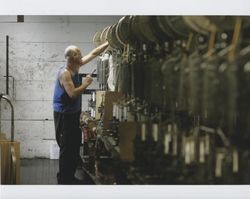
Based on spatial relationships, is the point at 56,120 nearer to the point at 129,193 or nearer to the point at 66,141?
the point at 66,141

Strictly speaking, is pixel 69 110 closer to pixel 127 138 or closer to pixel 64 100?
pixel 64 100

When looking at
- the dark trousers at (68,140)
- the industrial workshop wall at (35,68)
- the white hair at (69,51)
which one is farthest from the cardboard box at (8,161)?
the white hair at (69,51)

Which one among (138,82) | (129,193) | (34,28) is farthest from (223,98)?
(34,28)

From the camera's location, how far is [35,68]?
2885 millimetres

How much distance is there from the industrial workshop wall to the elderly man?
4 cm

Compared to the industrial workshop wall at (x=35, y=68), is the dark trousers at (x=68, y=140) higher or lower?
lower

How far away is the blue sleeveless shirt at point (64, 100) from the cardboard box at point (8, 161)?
32cm

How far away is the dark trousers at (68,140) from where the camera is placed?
2.90m

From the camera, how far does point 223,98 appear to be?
284 centimetres

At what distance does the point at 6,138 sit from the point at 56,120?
11.8 inches

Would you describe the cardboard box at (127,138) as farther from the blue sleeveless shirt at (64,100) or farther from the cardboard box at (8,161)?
the cardboard box at (8,161)

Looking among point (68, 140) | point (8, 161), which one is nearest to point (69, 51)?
point (68, 140)

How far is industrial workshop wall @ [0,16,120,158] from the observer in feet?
9.36

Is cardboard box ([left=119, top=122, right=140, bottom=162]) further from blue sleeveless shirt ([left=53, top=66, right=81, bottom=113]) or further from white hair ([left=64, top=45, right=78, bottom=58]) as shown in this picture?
white hair ([left=64, top=45, right=78, bottom=58])
